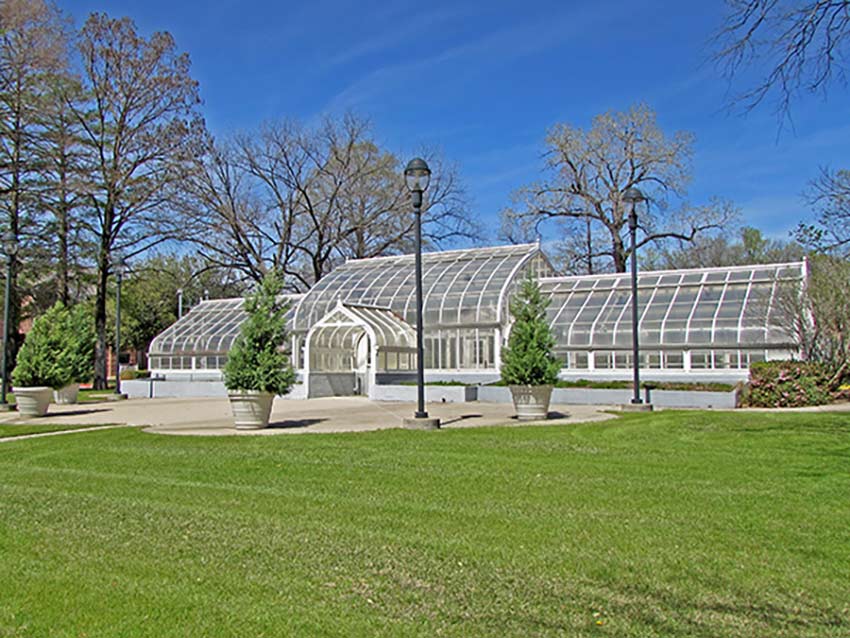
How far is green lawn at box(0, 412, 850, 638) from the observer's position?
410 centimetres

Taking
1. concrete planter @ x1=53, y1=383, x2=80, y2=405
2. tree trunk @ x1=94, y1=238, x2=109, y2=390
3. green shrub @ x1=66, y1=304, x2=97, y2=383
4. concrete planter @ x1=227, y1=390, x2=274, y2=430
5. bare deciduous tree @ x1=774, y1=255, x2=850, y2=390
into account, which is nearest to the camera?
concrete planter @ x1=227, y1=390, x2=274, y2=430

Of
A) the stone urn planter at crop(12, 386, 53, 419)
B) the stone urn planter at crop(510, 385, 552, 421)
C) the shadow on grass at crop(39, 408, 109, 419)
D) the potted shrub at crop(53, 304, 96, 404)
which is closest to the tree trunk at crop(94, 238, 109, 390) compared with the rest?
the potted shrub at crop(53, 304, 96, 404)

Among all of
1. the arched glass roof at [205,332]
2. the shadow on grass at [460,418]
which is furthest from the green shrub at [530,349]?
the arched glass roof at [205,332]

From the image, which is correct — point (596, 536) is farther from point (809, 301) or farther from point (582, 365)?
point (582, 365)

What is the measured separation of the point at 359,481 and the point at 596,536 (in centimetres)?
325

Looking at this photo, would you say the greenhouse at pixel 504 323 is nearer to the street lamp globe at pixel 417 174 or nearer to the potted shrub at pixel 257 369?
the street lamp globe at pixel 417 174

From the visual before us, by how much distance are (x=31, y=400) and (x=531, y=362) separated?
1192 centimetres

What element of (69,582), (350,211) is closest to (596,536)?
(69,582)

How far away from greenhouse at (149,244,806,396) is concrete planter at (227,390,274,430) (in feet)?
32.7

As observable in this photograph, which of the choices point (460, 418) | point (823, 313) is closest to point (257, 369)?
point (460, 418)

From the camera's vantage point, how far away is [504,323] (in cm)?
2619

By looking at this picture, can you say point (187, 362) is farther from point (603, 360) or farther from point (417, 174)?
point (417, 174)

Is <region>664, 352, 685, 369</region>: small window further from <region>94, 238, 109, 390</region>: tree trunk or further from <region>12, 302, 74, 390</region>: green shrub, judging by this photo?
<region>94, 238, 109, 390</region>: tree trunk

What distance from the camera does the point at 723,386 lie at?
19812 millimetres
